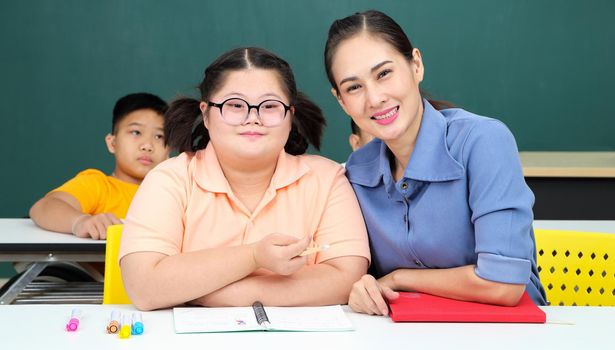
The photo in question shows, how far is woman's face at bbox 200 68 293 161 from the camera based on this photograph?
5.45 ft

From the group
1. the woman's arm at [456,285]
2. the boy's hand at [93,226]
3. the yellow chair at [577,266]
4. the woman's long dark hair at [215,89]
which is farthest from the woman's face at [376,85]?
the boy's hand at [93,226]

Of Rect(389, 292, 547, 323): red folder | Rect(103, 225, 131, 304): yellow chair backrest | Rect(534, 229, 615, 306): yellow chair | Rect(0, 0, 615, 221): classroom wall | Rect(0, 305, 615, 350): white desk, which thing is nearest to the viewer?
Rect(0, 305, 615, 350): white desk

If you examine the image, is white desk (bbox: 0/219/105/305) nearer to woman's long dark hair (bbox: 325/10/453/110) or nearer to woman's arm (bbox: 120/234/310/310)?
woman's arm (bbox: 120/234/310/310)

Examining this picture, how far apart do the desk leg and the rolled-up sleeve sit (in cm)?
129

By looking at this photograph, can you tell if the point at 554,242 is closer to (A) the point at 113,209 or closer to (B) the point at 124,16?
(A) the point at 113,209

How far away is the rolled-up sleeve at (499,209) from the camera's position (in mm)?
1537

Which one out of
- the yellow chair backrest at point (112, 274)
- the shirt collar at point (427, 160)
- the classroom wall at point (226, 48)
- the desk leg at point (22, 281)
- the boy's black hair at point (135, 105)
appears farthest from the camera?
the classroom wall at point (226, 48)

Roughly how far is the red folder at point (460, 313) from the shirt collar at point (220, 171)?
374mm

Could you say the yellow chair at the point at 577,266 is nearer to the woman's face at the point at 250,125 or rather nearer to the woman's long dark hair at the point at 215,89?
the woman's long dark hair at the point at 215,89

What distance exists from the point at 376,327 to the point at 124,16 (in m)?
3.57

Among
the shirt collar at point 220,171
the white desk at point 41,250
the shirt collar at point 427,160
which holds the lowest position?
the white desk at point 41,250

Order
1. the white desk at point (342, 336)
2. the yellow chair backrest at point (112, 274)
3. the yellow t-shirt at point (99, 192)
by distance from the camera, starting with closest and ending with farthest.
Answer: the white desk at point (342, 336) → the yellow chair backrest at point (112, 274) → the yellow t-shirt at point (99, 192)

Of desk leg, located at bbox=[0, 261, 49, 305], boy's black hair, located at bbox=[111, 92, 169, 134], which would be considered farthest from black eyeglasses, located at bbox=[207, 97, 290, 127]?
boy's black hair, located at bbox=[111, 92, 169, 134]

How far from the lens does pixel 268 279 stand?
1610 millimetres
